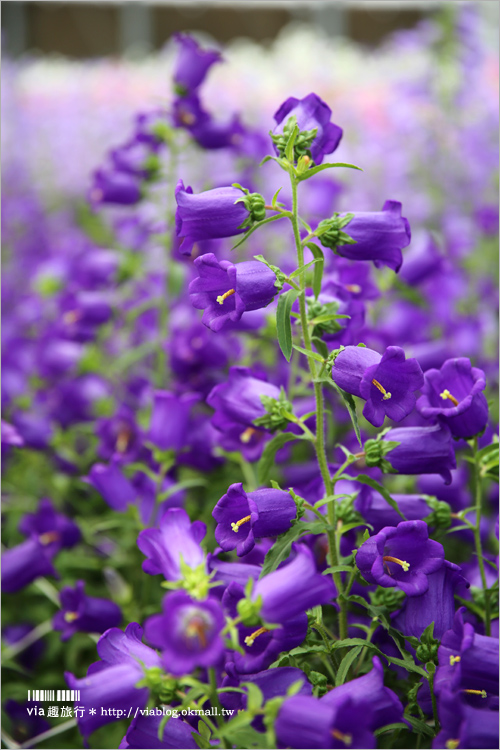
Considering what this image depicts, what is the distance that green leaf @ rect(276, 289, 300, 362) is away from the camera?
115cm

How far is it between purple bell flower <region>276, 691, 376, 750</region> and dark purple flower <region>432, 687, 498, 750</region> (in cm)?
14

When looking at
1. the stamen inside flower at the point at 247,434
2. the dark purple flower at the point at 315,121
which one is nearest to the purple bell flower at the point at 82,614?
the stamen inside flower at the point at 247,434

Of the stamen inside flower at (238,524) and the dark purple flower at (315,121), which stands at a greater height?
the dark purple flower at (315,121)

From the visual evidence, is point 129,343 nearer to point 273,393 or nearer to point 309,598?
point 273,393

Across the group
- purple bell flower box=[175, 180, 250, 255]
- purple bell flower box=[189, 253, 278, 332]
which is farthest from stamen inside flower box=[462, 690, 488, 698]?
purple bell flower box=[175, 180, 250, 255]

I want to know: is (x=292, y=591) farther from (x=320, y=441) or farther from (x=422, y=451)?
(x=422, y=451)

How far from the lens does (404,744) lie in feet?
3.87

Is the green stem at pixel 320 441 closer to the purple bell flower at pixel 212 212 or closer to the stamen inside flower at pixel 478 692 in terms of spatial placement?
the purple bell flower at pixel 212 212

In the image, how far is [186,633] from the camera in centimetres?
90

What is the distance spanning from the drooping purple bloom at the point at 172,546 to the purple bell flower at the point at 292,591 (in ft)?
0.67

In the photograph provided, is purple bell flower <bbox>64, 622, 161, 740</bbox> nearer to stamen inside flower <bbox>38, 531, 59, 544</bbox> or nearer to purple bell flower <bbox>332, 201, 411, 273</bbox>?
purple bell flower <bbox>332, 201, 411, 273</bbox>

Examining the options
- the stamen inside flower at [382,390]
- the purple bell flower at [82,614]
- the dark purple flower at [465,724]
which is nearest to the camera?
the dark purple flower at [465,724]

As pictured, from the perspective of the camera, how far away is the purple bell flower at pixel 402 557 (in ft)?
3.66

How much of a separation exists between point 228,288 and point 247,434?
18.7 inches
